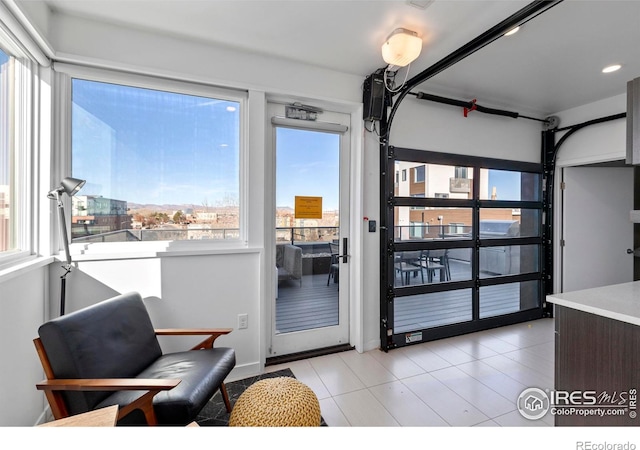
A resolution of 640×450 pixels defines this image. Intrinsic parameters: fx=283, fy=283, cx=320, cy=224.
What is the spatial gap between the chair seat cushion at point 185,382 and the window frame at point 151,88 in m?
0.82

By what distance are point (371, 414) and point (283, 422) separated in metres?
0.80

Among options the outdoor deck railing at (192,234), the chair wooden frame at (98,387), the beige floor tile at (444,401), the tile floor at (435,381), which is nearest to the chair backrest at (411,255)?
the outdoor deck railing at (192,234)

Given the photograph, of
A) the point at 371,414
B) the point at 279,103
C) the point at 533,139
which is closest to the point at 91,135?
the point at 279,103

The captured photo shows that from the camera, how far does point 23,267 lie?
1613 mm

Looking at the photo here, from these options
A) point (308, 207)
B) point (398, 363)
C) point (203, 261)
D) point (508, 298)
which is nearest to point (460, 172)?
point (508, 298)

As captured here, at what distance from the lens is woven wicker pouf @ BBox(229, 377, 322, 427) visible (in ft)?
4.76

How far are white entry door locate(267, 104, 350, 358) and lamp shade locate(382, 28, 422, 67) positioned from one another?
831 millimetres

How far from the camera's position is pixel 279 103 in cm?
266

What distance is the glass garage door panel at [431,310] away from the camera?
10.0 feet

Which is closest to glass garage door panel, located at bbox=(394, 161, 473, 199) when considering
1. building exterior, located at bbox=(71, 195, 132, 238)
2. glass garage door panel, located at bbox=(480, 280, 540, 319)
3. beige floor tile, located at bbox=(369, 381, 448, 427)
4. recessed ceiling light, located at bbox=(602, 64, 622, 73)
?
glass garage door panel, located at bbox=(480, 280, 540, 319)

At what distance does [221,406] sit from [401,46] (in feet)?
9.64

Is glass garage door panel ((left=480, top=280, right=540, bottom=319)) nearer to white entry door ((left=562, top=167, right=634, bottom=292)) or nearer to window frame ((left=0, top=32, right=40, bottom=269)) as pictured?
white entry door ((left=562, top=167, right=634, bottom=292))

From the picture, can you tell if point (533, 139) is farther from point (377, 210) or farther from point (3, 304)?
point (3, 304)

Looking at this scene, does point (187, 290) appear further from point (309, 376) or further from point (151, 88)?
point (151, 88)
